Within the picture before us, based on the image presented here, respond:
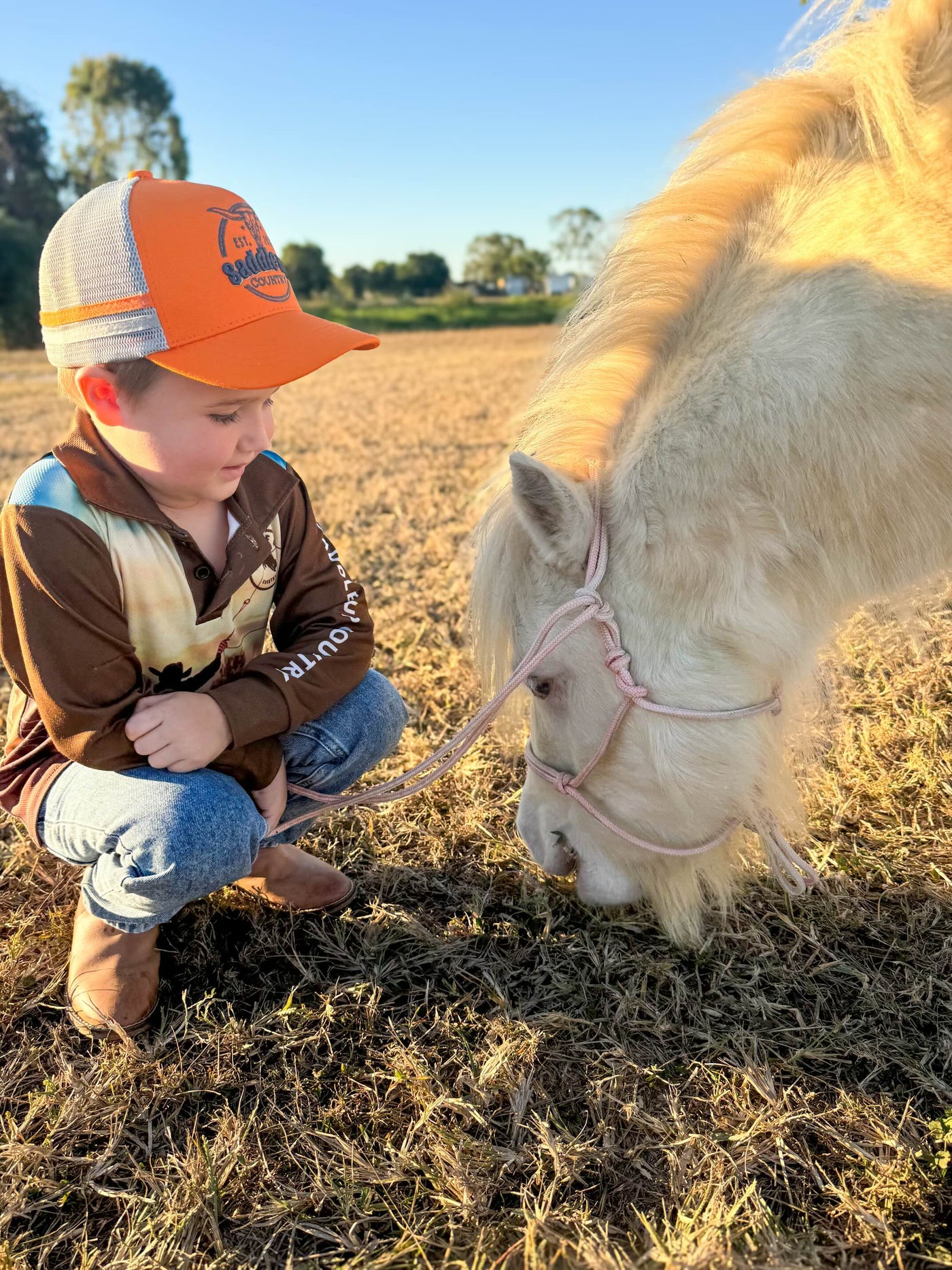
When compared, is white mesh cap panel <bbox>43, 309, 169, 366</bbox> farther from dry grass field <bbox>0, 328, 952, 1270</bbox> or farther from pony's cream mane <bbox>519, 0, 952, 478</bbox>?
dry grass field <bbox>0, 328, 952, 1270</bbox>

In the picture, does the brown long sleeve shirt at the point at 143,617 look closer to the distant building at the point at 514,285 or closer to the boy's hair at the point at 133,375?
the boy's hair at the point at 133,375

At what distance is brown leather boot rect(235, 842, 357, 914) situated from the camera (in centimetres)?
190

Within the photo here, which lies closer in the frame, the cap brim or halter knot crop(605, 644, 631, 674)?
the cap brim

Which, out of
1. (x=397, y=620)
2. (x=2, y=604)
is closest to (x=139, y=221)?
(x=2, y=604)

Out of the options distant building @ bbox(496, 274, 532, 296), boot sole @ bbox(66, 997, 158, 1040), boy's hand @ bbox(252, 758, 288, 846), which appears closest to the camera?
boot sole @ bbox(66, 997, 158, 1040)

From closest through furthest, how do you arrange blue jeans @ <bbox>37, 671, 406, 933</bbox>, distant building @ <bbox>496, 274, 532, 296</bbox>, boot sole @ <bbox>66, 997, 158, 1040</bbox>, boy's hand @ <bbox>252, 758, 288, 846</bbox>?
blue jeans @ <bbox>37, 671, 406, 933</bbox>, boot sole @ <bbox>66, 997, 158, 1040</bbox>, boy's hand @ <bbox>252, 758, 288, 846</bbox>, distant building @ <bbox>496, 274, 532, 296</bbox>

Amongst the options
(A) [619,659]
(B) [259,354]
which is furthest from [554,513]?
(B) [259,354]

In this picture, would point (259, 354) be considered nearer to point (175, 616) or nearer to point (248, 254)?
point (248, 254)

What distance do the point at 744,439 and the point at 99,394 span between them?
109cm

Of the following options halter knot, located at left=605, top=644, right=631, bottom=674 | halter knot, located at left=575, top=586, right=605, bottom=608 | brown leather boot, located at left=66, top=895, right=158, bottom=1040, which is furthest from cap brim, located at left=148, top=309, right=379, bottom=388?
brown leather boot, located at left=66, top=895, right=158, bottom=1040

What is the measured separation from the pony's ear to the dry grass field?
2.75ft

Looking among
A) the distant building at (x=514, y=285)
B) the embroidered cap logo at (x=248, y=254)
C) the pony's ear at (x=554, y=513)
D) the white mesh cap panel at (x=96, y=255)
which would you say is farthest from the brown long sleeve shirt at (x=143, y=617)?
the distant building at (x=514, y=285)

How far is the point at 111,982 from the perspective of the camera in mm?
1637

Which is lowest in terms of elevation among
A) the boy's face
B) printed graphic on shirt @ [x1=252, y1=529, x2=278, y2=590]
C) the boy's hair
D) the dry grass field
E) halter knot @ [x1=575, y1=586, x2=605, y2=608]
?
the dry grass field
